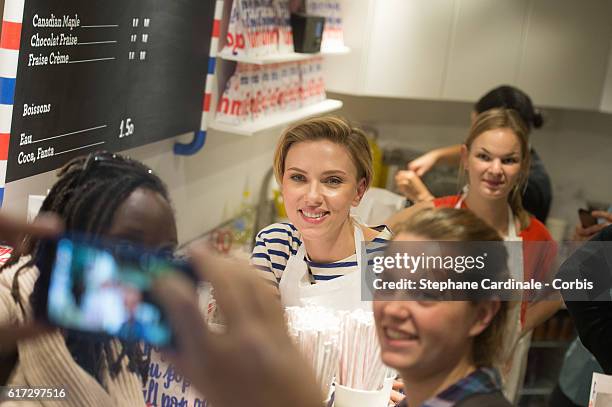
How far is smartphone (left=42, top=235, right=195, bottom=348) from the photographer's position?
0.66m

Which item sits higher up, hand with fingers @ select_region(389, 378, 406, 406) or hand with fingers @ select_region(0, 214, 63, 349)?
hand with fingers @ select_region(0, 214, 63, 349)

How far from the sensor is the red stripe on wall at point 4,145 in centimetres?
174

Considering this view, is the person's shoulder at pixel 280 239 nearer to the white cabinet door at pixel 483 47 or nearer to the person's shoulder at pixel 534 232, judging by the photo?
the person's shoulder at pixel 534 232

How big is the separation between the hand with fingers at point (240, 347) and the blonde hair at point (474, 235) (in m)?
0.26

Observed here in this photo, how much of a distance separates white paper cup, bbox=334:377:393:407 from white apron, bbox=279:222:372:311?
12cm

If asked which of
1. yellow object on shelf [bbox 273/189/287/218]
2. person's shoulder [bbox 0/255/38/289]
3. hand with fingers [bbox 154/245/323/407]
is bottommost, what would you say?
yellow object on shelf [bbox 273/189/287/218]

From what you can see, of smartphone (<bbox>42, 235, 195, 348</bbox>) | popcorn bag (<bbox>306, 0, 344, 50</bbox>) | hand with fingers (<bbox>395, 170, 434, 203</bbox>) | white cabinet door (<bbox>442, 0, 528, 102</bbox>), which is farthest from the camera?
white cabinet door (<bbox>442, 0, 528, 102</bbox>)

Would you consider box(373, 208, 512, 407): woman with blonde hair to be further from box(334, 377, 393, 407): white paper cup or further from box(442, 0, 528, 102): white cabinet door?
box(442, 0, 528, 102): white cabinet door

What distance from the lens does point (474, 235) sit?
2.61ft

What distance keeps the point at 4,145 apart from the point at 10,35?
0.23 metres

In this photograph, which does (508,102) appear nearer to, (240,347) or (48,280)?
(48,280)

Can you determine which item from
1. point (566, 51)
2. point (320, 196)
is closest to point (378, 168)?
point (566, 51)

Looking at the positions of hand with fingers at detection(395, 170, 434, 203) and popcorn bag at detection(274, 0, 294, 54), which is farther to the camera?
popcorn bag at detection(274, 0, 294, 54)

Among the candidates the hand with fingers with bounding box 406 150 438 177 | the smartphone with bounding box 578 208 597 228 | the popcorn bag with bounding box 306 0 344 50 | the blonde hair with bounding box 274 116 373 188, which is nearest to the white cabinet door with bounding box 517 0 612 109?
the popcorn bag with bounding box 306 0 344 50
